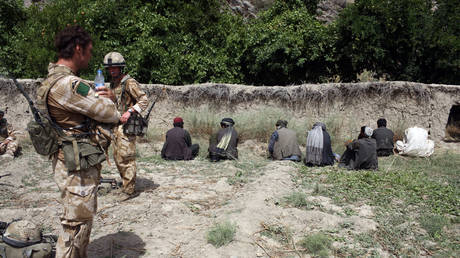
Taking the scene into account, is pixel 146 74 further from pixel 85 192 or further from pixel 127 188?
pixel 85 192

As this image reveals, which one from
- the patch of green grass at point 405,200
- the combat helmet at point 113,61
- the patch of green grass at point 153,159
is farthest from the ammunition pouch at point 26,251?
the patch of green grass at point 153,159

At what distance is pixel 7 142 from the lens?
6.73 m

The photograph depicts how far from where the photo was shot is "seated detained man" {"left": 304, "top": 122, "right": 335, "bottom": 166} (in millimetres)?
6500

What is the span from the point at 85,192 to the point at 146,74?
8.25 meters

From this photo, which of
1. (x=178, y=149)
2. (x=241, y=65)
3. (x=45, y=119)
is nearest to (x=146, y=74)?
(x=241, y=65)

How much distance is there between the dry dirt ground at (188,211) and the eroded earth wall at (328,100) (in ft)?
10.5

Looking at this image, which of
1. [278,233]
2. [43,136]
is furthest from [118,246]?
[278,233]

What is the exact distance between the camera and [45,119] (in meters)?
2.27

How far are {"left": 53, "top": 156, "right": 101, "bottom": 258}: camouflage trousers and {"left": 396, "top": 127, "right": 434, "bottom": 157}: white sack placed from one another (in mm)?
7064

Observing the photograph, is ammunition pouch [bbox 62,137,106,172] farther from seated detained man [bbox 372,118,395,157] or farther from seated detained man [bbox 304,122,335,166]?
seated detained man [bbox 372,118,395,157]

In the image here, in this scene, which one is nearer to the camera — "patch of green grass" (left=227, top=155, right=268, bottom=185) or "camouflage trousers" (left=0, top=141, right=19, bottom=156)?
"patch of green grass" (left=227, top=155, right=268, bottom=185)

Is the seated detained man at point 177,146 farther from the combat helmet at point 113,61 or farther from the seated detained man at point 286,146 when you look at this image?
the combat helmet at point 113,61

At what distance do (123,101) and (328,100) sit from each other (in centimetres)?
588

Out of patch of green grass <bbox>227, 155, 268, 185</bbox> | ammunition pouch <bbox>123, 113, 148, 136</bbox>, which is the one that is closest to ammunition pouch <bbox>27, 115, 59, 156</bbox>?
ammunition pouch <bbox>123, 113, 148, 136</bbox>
